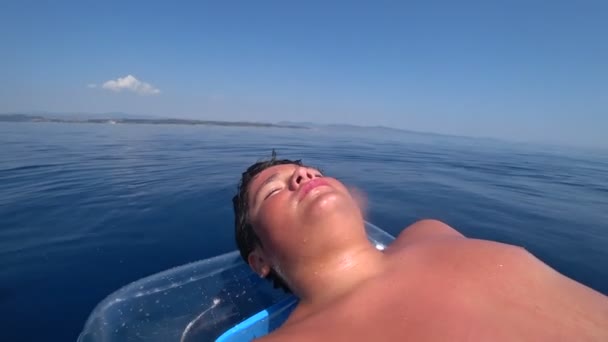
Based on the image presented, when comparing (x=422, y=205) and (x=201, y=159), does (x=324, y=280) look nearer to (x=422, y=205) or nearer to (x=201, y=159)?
(x=422, y=205)

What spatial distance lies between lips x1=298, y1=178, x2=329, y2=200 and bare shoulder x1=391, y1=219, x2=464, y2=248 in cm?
97

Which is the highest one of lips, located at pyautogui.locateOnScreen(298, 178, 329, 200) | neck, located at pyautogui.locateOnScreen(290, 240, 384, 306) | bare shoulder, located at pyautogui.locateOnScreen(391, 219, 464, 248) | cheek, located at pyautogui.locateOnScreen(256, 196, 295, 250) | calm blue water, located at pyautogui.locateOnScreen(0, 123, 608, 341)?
lips, located at pyautogui.locateOnScreen(298, 178, 329, 200)

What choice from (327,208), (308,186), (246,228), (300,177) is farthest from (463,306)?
(246,228)

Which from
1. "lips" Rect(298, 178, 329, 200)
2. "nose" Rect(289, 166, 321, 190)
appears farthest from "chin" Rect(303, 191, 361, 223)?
"nose" Rect(289, 166, 321, 190)

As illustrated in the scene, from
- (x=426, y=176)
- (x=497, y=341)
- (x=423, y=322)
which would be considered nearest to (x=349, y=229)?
(x=423, y=322)

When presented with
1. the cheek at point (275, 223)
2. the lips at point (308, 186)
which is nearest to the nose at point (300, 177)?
the lips at point (308, 186)

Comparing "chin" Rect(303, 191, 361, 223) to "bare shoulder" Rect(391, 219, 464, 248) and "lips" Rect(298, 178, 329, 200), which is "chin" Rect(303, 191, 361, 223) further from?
"bare shoulder" Rect(391, 219, 464, 248)

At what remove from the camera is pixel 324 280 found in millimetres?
2129

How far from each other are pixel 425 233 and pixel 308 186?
1277 millimetres

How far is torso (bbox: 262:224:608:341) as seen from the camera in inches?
61.7

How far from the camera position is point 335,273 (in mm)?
2123

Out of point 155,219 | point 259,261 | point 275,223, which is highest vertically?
point 275,223

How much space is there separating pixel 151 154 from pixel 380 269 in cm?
1196

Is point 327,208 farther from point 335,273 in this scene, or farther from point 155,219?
point 155,219
